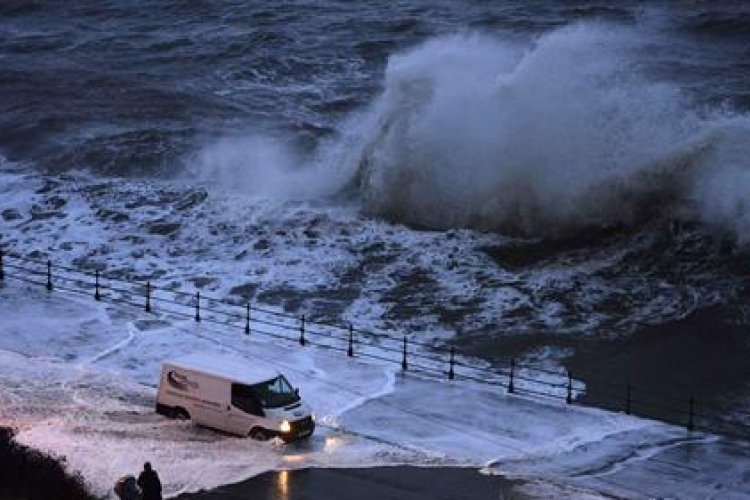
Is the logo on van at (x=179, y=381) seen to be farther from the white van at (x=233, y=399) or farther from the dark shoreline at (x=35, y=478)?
the dark shoreline at (x=35, y=478)

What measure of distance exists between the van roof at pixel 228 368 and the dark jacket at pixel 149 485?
520 centimetres

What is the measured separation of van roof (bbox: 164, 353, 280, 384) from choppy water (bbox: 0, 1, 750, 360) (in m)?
6.71

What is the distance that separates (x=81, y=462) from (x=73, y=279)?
13.0 m

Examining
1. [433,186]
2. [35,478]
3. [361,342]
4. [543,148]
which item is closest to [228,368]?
[35,478]

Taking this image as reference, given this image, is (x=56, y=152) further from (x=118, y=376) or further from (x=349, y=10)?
(x=349, y=10)

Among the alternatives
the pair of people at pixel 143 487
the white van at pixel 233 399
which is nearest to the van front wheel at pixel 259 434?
the white van at pixel 233 399

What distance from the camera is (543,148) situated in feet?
124

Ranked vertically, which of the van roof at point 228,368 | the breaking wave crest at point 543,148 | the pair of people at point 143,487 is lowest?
the van roof at point 228,368

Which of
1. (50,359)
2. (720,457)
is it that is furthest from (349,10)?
(720,457)

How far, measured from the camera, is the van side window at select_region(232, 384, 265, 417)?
21.4 metres

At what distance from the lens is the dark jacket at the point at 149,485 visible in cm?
1647

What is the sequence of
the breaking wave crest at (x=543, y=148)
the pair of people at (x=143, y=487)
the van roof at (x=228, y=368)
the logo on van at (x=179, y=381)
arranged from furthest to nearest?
the breaking wave crest at (x=543, y=148) < the logo on van at (x=179, y=381) < the van roof at (x=228, y=368) < the pair of people at (x=143, y=487)

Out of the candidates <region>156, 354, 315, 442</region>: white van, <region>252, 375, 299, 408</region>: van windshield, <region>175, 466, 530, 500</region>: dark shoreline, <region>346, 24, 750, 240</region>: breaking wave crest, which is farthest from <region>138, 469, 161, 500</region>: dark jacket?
<region>346, 24, 750, 240</region>: breaking wave crest

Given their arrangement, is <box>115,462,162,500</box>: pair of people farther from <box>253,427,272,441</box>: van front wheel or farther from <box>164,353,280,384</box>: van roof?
<box>164,353,280,384</box>: van roof
